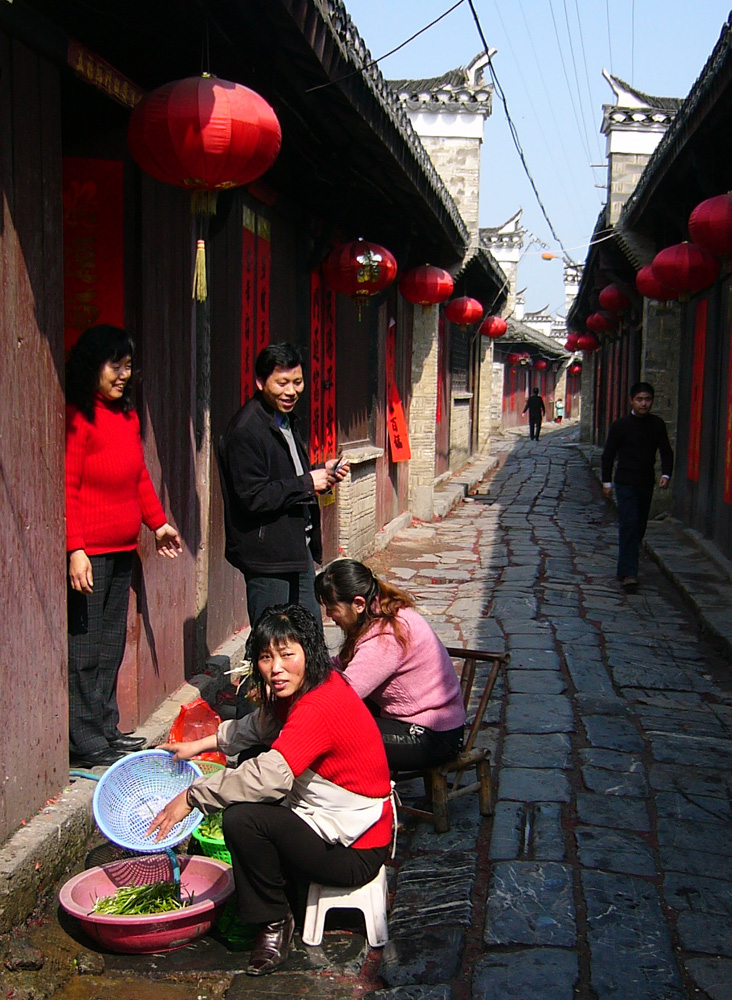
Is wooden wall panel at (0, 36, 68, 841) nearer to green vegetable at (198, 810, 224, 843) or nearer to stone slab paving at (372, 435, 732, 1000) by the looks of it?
green vegetable at (198, 810, 224, 843)

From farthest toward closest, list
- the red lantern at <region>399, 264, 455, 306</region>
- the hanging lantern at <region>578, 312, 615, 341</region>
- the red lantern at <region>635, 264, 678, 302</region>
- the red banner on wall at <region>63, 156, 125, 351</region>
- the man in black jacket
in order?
the hanging lantern at <region>578, 312, 615, 341</region>
the red lantern at <region>399, 264, 455, 306</region>
the red lantern at <region>635, 264, 678, 302</region>
the man in black jacket
the red banner on wall at <region>63, 156, 125, 351</region>

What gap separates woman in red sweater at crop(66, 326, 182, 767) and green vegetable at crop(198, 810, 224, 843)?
544mm

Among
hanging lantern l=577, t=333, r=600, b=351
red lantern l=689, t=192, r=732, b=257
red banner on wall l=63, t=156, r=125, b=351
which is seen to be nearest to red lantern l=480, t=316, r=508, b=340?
hanging lantern l=577, t=333, r=600, b=351

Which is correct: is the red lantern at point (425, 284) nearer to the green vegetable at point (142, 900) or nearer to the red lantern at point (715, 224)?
the red lantern at point (715, 224)

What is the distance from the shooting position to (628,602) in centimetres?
941

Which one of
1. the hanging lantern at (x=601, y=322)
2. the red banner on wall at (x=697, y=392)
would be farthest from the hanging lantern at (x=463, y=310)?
the hanging lantern at (x=601, y=322)

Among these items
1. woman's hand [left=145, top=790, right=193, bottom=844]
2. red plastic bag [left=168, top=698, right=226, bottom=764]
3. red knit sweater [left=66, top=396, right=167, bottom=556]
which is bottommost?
red plastic bag [left=168, top=698, right=226, bottom=764]

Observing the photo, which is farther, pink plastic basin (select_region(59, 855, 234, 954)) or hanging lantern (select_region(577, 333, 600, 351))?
hanging lantern (select_region(577, 333, 600, 351))

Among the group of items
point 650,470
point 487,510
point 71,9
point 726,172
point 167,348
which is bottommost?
point 487,510

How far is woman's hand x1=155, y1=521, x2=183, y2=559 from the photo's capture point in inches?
191

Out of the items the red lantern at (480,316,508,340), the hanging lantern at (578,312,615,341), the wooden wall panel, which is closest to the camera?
the wooden wall panel

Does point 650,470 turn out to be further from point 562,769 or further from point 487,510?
point 487,510

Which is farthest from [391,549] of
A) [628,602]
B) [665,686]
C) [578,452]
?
[578,452]

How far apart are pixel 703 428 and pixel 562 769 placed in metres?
7.67
